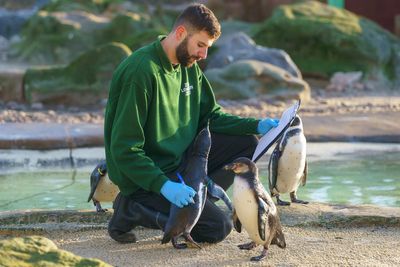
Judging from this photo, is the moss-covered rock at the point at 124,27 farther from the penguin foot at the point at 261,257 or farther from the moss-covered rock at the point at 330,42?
the penguin foot at the point at 261,257

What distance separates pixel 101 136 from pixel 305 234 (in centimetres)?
364

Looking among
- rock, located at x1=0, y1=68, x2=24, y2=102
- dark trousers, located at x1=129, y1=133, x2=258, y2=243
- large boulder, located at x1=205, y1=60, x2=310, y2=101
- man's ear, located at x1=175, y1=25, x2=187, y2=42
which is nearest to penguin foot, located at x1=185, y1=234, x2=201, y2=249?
dark trousers, located at x1=129, y1=133, x2=258, y2=243

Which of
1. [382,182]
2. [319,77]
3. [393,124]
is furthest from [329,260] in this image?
[319,77]

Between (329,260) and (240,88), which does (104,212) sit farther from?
(240,88)

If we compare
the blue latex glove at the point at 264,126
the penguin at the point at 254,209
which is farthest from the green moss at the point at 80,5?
the penguin at the point at 254,209

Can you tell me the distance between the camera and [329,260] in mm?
4312

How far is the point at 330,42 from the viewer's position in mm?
14133

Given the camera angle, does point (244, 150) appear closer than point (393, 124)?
Yes

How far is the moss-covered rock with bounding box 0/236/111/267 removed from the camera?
351cm

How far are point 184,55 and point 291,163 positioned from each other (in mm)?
1245

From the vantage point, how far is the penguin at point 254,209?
4293mm

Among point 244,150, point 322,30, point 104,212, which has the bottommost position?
point 322,30

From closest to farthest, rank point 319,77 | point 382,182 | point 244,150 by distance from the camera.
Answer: point 244,150 < point 382,182 < point 319,77

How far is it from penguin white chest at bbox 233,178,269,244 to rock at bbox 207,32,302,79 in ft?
27.2
